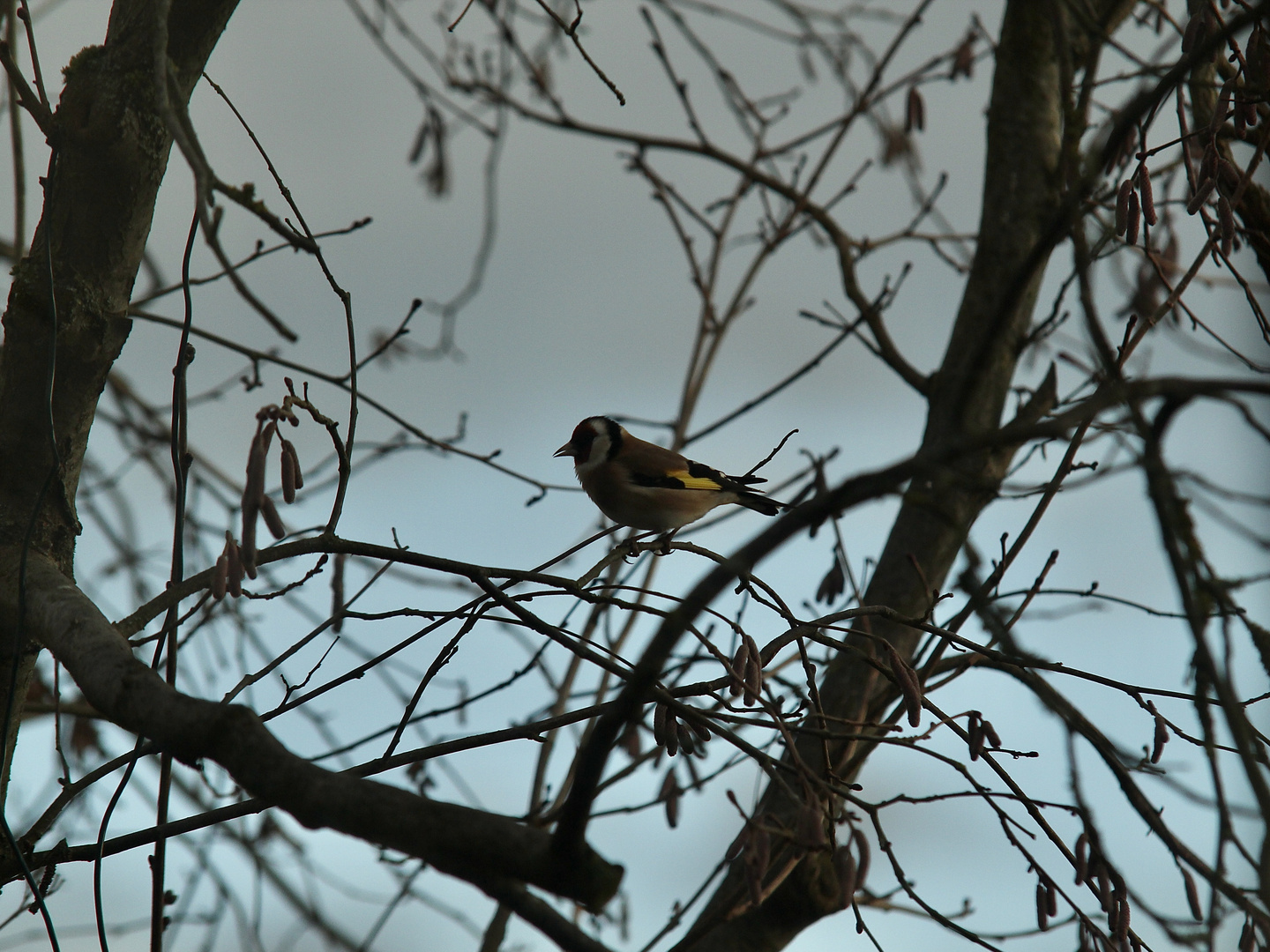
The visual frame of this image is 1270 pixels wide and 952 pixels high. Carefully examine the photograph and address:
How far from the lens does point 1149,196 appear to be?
8.92 ft

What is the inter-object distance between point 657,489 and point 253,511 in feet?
12.0

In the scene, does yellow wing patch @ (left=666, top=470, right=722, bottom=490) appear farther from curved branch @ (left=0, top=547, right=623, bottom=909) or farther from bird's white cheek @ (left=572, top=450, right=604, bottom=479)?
curved branch @ (left=0, top=547, right=623, bottom=909)

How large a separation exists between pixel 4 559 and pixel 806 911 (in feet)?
8.80

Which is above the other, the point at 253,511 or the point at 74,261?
the point at 74,261

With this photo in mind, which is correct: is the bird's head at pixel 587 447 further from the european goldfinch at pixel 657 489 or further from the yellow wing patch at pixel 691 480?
the yellow wing patch at pixel 691 480

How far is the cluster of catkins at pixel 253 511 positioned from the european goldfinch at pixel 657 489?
3.33m

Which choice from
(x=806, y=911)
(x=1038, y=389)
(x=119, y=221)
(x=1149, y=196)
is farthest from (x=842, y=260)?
(x=119, y=221)

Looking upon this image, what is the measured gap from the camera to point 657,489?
17.9 feet

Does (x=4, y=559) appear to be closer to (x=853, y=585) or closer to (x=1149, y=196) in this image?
(x=853, y=585)

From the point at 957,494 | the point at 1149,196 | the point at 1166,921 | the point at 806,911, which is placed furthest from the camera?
the point at 957,494

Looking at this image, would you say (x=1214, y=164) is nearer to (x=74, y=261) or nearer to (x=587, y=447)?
(x=74, y=261)

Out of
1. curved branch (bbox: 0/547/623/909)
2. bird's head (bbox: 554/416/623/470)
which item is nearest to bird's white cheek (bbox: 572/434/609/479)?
bird's head (bbox: 554/416/623/470)

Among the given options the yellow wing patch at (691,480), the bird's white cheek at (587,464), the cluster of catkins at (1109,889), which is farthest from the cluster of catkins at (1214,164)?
the bird's white cheek at (587,464)

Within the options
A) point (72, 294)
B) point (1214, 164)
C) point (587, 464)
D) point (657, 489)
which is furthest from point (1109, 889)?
point (587, 464)
